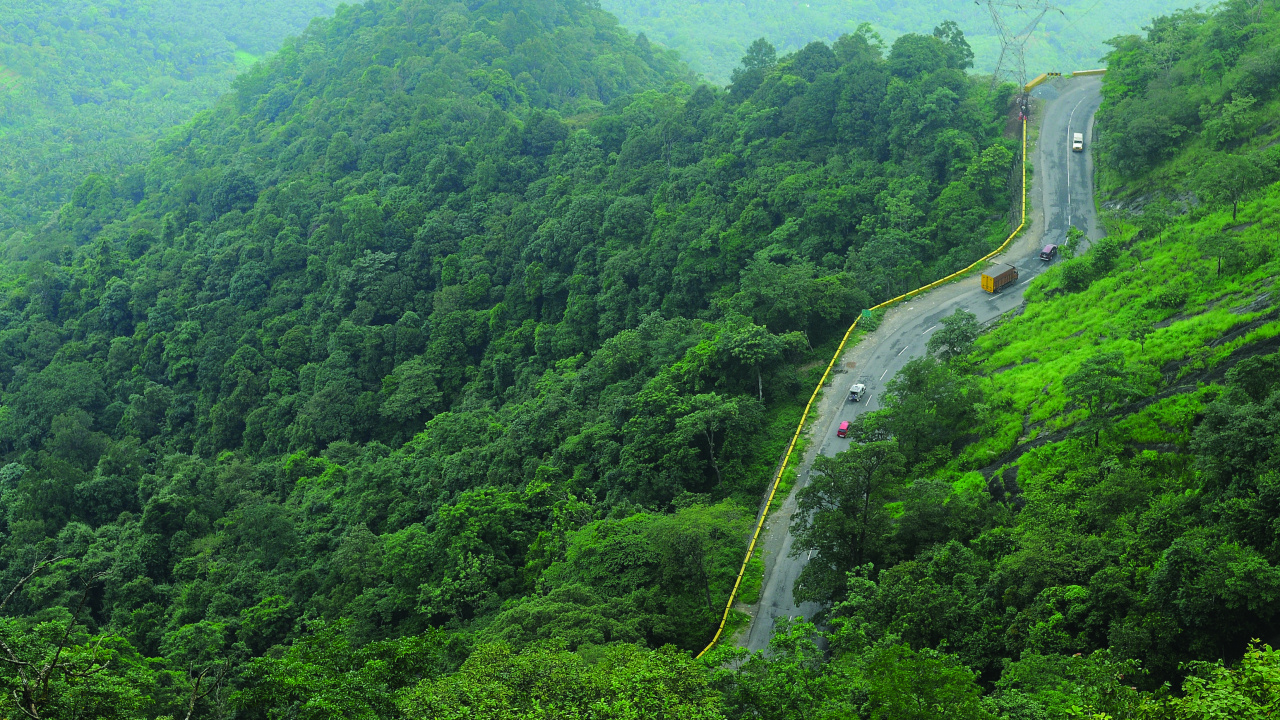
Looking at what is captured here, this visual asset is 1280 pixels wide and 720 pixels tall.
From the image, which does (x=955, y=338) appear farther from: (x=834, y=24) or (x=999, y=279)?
(x=834, y=24)

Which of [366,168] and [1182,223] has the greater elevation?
[366,168]

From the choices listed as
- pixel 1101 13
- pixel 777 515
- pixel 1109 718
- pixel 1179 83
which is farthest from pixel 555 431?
pixel 1101 13

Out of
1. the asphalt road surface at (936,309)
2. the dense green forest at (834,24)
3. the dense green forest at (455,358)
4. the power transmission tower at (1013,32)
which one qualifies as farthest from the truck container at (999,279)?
the dense green forest at (834,24)

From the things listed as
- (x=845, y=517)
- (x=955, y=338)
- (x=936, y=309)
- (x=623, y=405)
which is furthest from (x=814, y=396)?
(x=845, y=517)

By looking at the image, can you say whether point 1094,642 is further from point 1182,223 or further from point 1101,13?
point 1101,13

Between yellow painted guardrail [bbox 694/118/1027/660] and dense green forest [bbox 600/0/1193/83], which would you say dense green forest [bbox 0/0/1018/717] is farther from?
dense green forest [bbox 600/0/1193/83]

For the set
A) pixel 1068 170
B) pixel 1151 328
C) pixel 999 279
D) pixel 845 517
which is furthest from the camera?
pixel 1068 170

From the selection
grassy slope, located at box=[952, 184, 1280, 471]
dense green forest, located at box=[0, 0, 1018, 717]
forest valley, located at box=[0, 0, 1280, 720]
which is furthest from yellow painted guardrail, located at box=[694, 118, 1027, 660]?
grassy slope, located at box=[952, 184, 1280, 471]
